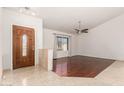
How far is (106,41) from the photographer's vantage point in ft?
24.6

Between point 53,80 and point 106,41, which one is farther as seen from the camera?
point 106,41

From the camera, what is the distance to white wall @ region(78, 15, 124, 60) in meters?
6.82

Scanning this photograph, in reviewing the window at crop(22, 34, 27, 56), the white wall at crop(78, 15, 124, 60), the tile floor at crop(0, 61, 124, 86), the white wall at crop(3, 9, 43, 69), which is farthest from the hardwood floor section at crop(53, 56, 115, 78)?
the white wall at crop(78, 15, 124, 60)

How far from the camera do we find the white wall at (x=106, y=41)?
682 cm

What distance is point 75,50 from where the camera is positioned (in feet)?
30.6

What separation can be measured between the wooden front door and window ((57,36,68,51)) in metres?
3.12

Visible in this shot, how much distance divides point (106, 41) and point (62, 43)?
3355mm

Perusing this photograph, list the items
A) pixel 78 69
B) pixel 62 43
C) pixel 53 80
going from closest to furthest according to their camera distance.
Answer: pixel 53 80 → pixel 78 69 → pixel 62 43

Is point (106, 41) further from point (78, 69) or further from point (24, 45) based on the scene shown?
point (24, 45)

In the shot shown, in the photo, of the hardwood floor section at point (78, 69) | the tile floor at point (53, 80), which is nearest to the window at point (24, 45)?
the tile floor at point (53, 80)

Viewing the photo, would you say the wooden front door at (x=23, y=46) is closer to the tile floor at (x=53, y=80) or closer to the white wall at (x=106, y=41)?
the tile floor at (x=53, y=80)

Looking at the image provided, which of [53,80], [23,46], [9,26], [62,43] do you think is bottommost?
[53,80]

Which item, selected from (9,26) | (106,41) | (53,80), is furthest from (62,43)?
(53,80)

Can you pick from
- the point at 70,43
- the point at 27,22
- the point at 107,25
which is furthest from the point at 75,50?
the point at 27,22
